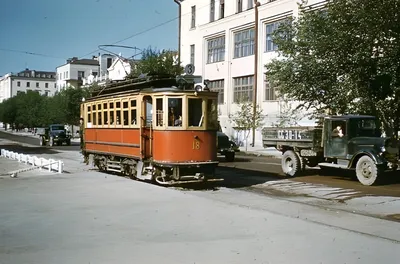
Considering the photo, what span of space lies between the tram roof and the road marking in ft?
13.4

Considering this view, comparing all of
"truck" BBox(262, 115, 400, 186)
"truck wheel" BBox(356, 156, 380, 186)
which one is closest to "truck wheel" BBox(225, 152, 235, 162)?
"truck" BBox(262, 115, 400, 186)

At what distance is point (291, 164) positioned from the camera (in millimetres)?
18750

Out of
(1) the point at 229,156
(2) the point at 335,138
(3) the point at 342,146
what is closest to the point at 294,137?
(2) the point at 335,138

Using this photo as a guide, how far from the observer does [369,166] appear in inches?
609

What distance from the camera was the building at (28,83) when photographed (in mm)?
158875

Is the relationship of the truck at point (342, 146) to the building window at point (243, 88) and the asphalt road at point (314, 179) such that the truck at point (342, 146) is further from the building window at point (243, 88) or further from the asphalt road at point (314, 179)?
the building window at point (243, 88)

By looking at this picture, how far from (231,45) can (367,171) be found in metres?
31.9

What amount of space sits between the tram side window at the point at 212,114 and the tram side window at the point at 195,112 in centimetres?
25

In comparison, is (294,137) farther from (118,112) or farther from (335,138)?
(118,112)

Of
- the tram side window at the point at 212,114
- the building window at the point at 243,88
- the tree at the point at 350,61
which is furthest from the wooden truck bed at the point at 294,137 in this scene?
the building window at the point at 243,88

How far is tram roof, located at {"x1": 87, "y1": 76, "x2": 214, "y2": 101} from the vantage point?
14.5 metres

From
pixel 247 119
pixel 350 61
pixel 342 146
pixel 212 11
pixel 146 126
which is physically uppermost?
pixel 212 11

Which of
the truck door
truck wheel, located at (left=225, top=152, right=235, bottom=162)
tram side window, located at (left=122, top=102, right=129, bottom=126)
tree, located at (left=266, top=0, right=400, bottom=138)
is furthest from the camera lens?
truck wheel, located at (left=225, top=152, right=235, bottom=162)

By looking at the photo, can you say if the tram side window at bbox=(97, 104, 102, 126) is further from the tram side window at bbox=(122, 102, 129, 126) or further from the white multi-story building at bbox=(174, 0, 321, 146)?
the white multi-story building at bbox=(174, 0, 321, 146)
